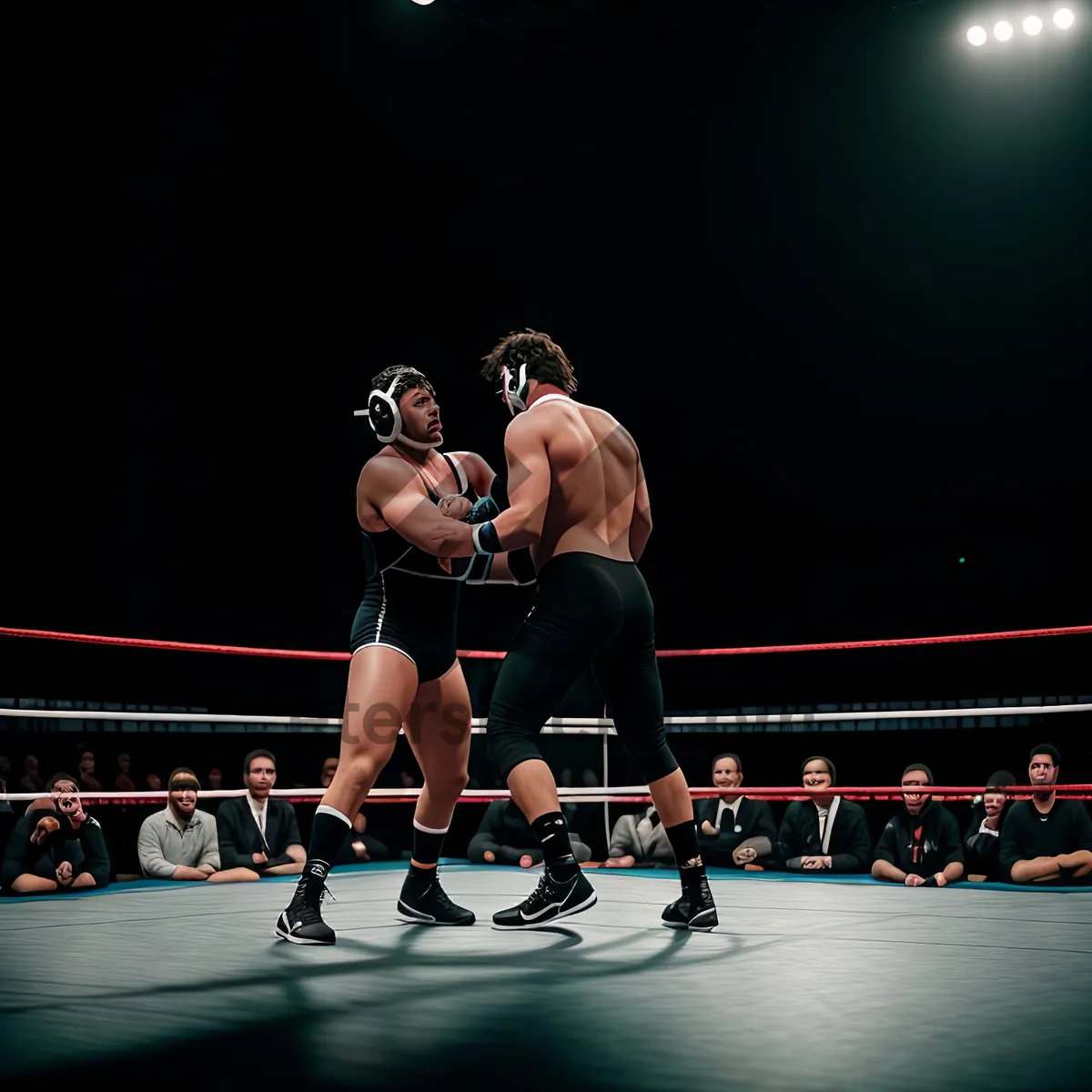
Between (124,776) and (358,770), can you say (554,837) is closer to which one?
(358,770)

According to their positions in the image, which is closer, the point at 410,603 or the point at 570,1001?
the point at 570,1001

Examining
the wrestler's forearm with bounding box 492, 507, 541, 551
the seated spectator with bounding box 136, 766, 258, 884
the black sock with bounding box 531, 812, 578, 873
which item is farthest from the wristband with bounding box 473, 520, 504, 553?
the seated spectator with bounding box 136, 766, 258, 884

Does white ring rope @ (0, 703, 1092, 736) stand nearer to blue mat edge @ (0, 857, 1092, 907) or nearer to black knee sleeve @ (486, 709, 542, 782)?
blue mat edge @ (0, 857, 1092, 907)

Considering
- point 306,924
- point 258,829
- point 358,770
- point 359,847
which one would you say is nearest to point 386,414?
point 358,770

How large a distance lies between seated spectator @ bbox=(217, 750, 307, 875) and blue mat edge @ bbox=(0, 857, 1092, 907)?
0.30 ft

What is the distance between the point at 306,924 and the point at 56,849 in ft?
5.92

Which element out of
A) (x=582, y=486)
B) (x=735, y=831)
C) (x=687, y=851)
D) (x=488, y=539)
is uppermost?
(x=582, y=486)

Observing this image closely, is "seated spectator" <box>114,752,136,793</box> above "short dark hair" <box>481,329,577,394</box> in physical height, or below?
below

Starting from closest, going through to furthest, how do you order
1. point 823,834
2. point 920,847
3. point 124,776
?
point 920,847 < point 823,834 < point 124,776

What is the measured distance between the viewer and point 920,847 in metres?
4.13

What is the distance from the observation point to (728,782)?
4762 mm

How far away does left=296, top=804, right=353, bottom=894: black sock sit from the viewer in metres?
2.39

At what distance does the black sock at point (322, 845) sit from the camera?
7.84ft

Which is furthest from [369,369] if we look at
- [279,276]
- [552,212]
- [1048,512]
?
[1048,512]
